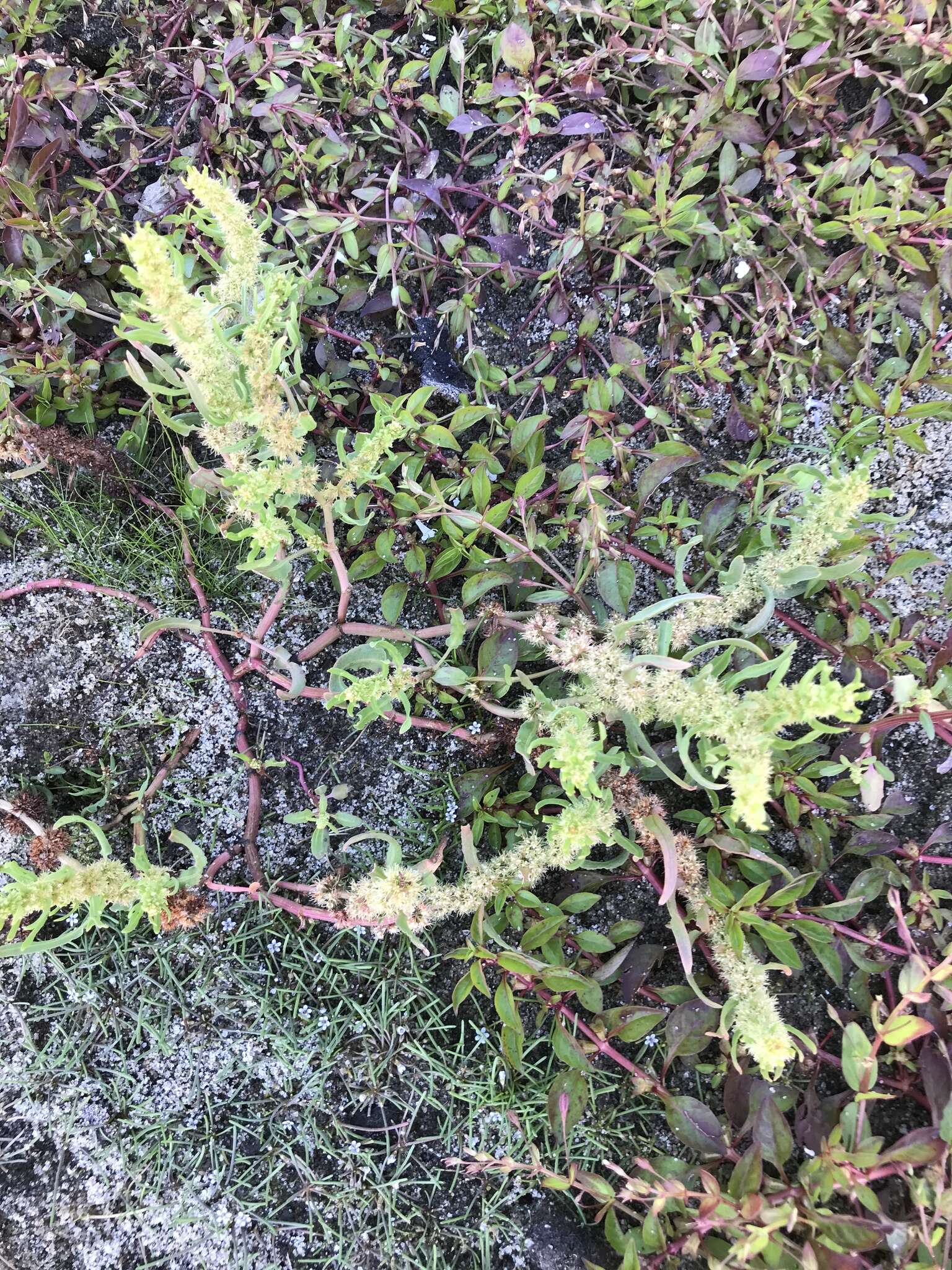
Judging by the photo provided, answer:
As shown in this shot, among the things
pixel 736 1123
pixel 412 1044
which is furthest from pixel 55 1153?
pixel 736 1123

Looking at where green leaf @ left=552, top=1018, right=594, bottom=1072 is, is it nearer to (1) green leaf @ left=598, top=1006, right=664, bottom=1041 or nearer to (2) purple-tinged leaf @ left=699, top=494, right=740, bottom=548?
(1) green leaf @ left=598, top=1006, right=664, bottom=1041

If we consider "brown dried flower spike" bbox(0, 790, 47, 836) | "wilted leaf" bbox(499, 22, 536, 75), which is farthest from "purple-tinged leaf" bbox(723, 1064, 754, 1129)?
"wilted leaf" bbox(499, 22, 536, 75)

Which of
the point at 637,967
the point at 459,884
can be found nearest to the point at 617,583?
the point at 459,884

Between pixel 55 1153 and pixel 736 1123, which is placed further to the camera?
pixel 55 1153

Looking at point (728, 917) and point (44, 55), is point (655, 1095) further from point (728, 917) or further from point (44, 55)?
point (44, 55)

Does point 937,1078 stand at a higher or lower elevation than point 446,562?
lower

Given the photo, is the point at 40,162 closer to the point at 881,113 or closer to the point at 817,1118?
the point at 881,113
